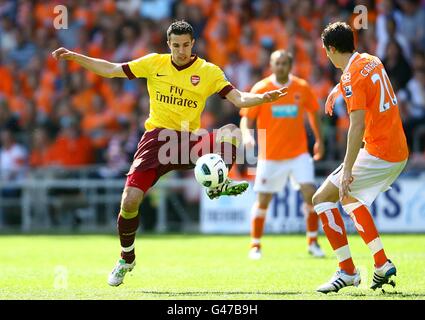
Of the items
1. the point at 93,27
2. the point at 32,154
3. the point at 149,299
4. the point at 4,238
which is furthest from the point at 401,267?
the point at 93,27

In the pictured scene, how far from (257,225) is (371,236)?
448 centimetres

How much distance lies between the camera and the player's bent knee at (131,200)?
950 centimetres

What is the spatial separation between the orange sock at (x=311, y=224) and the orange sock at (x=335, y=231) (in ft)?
13.5

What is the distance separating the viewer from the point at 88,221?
19.2m

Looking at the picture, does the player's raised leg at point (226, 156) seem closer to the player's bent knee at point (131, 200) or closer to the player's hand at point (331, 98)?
the player's bent knee at point (131, 200)

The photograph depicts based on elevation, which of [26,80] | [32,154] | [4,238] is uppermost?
[26,80]

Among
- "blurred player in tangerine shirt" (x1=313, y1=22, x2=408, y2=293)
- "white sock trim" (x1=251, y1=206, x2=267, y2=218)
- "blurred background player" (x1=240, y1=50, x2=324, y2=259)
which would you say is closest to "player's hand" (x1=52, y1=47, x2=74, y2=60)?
"blurred player in tangerine shirt" (x1=313, y1=22, x2=408, y2=293)

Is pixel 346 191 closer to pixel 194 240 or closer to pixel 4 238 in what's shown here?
pixel 194 240

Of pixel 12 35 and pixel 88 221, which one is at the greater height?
pixel 12 35

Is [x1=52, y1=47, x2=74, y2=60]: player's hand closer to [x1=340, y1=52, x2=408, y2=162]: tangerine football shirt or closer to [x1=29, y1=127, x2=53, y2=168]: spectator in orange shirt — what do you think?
[x1=340, y1=52, x2=408, y2=162]: tangerine football shirt
